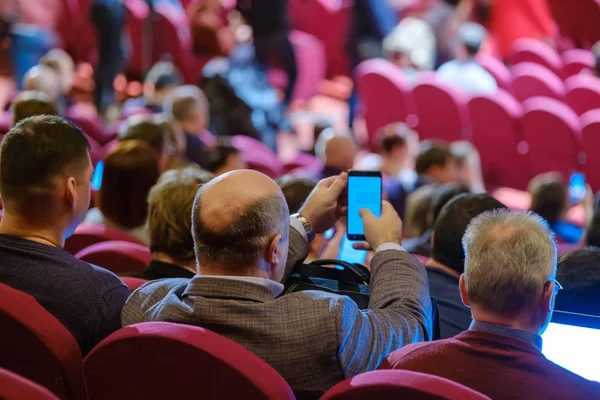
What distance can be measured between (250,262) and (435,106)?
4.35 m

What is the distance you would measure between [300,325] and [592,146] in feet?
12.2

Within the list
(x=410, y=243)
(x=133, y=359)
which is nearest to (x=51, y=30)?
(x=410, y=243)

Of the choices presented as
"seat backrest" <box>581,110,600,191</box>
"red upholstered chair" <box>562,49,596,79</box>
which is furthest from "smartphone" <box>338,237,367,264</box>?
"red upholstered chair" <box>562,49,596,79</box>

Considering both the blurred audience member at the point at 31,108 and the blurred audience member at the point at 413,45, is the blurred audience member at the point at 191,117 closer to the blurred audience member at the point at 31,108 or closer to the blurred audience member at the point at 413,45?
the blurred audience member at the point at 31,108

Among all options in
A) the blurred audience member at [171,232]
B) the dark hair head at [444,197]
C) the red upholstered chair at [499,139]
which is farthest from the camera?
the red upholstered chair at [499,139]

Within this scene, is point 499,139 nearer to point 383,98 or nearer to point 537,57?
point 383,98

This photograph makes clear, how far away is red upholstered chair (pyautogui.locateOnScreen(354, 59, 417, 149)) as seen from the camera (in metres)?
5.96

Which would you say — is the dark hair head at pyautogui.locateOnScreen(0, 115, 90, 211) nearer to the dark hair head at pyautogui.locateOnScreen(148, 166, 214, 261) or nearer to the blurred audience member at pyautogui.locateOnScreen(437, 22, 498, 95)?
the dark hair head at pyautogui.locateOnScreen(148, 166, 214, 261)

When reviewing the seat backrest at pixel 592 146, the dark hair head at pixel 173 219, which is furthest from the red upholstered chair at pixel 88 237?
the seat backrest at pixel 592 146

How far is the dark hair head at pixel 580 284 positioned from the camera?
1.80 meters

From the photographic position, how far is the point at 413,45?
7590mm

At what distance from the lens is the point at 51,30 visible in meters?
8.20

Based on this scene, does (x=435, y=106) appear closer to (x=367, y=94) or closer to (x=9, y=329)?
(x=367, y=94)

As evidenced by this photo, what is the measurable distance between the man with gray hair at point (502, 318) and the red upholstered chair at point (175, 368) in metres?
0.29
